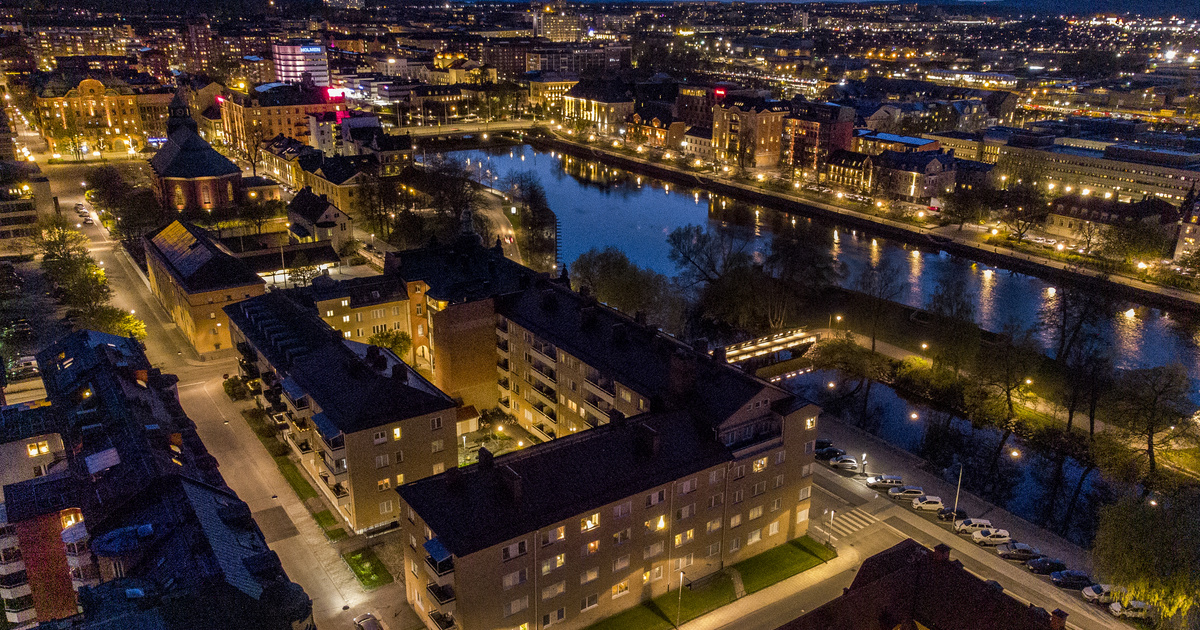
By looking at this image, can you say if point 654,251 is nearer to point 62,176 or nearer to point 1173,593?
point 1173,593

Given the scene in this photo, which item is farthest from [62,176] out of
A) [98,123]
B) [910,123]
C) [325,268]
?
[910,123]

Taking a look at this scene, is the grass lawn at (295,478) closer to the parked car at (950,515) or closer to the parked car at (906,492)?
the parked car at (906,492)

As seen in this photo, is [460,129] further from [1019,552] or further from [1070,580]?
[1070,580]

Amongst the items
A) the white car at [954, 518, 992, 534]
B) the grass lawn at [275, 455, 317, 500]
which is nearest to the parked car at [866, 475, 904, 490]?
the white car at [954, 518, 992, 534]

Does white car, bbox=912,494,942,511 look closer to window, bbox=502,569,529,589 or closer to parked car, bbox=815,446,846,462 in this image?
parked car, bbox=815,446,846,462

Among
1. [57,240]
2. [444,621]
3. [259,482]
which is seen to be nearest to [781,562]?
[444,621]

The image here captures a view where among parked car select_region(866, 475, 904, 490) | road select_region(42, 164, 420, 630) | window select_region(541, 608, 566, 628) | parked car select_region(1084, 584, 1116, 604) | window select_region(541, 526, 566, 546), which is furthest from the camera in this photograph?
parked car select_region(866, 475, 904, 490)

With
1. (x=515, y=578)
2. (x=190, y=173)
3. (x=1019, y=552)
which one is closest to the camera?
(x=515, y=578)
